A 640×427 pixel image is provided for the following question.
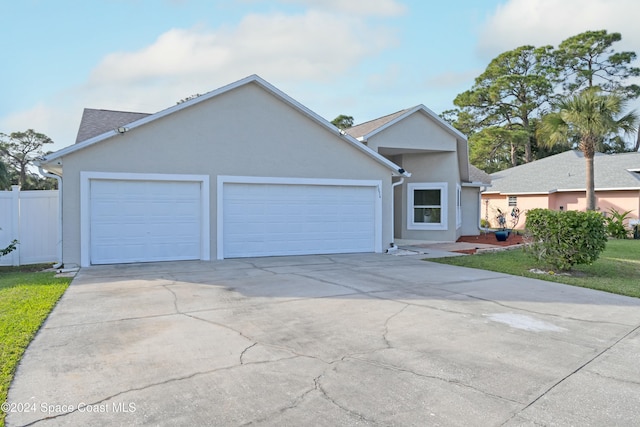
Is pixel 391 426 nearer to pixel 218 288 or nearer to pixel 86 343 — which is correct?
pixel 86 343

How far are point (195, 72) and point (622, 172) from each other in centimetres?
2430

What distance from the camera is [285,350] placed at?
471 cm

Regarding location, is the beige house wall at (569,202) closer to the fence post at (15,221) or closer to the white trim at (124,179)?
the white trim at (124,179)

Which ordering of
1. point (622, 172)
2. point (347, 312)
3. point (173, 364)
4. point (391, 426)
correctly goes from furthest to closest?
point (622, 172) → point (347, 312) → point (173, 364) → point (391, 426)

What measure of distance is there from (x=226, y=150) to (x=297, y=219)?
2.87 meters

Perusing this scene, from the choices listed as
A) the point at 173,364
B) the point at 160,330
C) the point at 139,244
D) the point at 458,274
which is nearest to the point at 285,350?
the point at 173,364

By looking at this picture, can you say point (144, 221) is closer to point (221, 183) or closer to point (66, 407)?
point (221, 183)

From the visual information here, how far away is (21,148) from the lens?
47.1 meters

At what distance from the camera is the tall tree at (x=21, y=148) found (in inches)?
1801

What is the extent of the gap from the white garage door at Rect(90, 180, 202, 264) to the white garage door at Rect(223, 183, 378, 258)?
95 centimetres

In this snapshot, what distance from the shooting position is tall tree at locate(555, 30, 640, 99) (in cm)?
3659

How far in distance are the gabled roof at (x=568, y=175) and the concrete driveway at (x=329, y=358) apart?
1996 centimetres

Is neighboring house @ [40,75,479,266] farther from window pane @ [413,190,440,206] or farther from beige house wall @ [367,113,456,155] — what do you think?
window pane @ [413,190,440,206]

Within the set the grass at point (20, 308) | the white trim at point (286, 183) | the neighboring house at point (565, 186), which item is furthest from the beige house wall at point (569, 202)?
the grass at point (20, 308)
